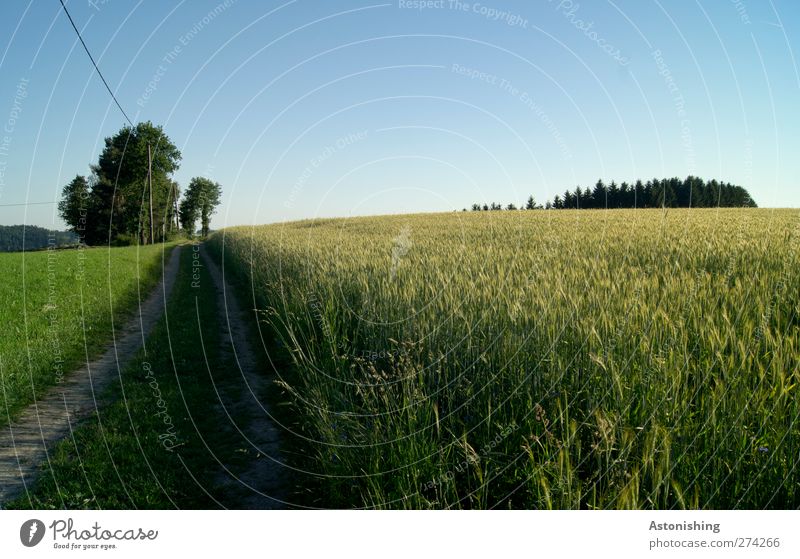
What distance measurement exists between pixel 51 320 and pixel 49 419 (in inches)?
255

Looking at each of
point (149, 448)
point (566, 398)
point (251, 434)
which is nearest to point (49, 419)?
point (149, 448)

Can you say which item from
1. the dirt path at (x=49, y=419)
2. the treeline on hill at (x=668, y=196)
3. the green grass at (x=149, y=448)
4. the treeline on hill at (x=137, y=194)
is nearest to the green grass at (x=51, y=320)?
the dirt path at (x=49, y=419)

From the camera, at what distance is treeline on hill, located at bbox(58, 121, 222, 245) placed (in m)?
42.2

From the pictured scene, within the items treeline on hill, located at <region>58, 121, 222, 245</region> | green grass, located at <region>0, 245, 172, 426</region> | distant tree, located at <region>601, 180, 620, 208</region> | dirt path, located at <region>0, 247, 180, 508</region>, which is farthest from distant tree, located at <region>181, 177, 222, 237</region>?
distant tree, located at <region>601, 180, 620, 208</region>

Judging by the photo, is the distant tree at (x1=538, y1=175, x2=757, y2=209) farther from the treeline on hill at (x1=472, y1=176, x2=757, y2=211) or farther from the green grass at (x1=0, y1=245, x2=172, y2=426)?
the green grass at (x1=0, y1=245, x2=172, y2=426)

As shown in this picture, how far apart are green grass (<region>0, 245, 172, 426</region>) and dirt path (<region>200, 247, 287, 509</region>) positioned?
2713mm

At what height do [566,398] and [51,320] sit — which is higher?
[566,398]

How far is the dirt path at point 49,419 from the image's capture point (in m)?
5.89

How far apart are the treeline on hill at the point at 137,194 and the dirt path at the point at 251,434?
33.0 meters

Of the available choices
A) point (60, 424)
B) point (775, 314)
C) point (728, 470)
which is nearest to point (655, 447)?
point (728, 470)

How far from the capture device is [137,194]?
4784cm

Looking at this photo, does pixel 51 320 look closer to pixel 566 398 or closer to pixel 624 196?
pixel 566 398
